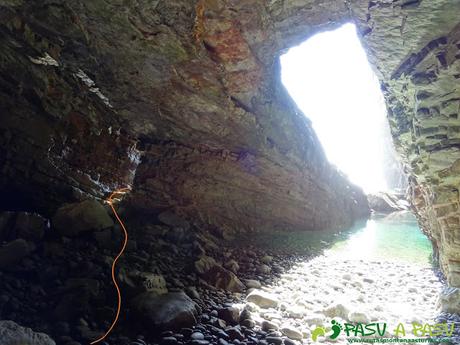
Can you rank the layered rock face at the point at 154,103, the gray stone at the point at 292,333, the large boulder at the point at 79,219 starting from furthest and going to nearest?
the layered rock face at the point at 154,103, the large boulder at the point at 79,219, the gray stone at the point at 292,333

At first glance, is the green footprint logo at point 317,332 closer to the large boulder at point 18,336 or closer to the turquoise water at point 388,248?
the large boulder at point 18,336

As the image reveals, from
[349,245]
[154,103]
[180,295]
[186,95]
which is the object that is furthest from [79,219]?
[349,245]

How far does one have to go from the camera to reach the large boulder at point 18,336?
2596 mm

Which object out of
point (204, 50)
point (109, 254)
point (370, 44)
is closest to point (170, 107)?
point (204, 50)

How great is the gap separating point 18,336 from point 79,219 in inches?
142

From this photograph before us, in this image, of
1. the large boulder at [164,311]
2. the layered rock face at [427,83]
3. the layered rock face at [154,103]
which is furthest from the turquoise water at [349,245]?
the large boulder at [164,311]

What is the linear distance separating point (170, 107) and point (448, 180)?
680 cm

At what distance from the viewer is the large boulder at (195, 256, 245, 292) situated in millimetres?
5670

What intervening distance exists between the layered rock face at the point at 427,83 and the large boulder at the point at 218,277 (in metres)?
4.21

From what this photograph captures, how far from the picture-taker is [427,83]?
534 cm

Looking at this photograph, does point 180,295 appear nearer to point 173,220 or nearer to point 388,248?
point 173,220

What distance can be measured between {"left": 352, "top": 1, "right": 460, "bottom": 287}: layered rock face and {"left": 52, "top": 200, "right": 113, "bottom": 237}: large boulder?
6459mm

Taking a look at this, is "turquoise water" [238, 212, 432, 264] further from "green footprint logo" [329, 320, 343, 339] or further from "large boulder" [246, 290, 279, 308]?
Result: "green footprint logo" [329, 320, 343, 339]

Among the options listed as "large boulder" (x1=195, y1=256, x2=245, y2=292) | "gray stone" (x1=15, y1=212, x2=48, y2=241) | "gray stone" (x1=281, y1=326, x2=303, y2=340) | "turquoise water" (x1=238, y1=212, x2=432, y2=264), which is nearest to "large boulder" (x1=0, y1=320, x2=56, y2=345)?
"gray stone" (x1=281, y1=326, x2=303, y2=340)
